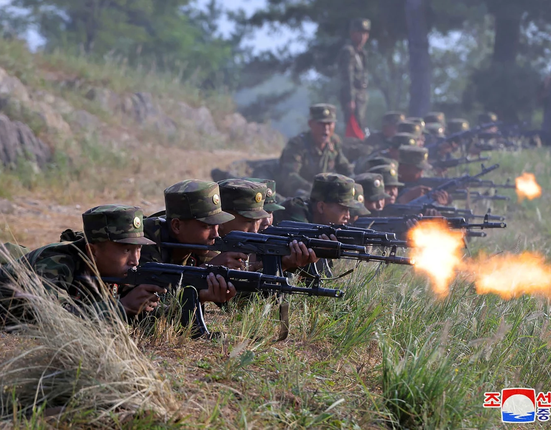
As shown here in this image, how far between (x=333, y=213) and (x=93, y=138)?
8.96 meters

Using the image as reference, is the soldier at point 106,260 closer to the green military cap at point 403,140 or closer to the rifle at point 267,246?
the rifle at point 267,246

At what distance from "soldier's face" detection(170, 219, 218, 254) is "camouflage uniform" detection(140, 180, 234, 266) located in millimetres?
49

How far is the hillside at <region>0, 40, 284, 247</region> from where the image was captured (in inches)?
474

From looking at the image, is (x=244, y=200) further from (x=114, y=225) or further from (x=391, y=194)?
(x=391, y=194)

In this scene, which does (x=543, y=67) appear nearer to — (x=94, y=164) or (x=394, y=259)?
(x=94, y=164)

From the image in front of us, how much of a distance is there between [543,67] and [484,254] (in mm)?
19879

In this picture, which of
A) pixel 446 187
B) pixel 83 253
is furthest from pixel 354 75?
pixel 83 253

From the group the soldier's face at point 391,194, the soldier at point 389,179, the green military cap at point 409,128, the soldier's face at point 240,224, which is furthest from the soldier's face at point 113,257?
the green military cap at point 409,128

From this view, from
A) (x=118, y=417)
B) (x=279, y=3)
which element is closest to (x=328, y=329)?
(x=118, y=417)

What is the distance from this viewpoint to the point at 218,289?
4.51 meters

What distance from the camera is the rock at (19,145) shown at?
12.7 m

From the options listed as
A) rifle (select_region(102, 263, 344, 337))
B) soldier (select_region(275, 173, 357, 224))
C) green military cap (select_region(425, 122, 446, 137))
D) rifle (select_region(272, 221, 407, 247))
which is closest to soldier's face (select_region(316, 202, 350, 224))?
soldier (select_region(275, 173, 357, 224))

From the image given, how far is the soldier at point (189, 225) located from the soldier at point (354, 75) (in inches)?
557

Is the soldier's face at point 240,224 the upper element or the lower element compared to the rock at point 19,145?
lower
